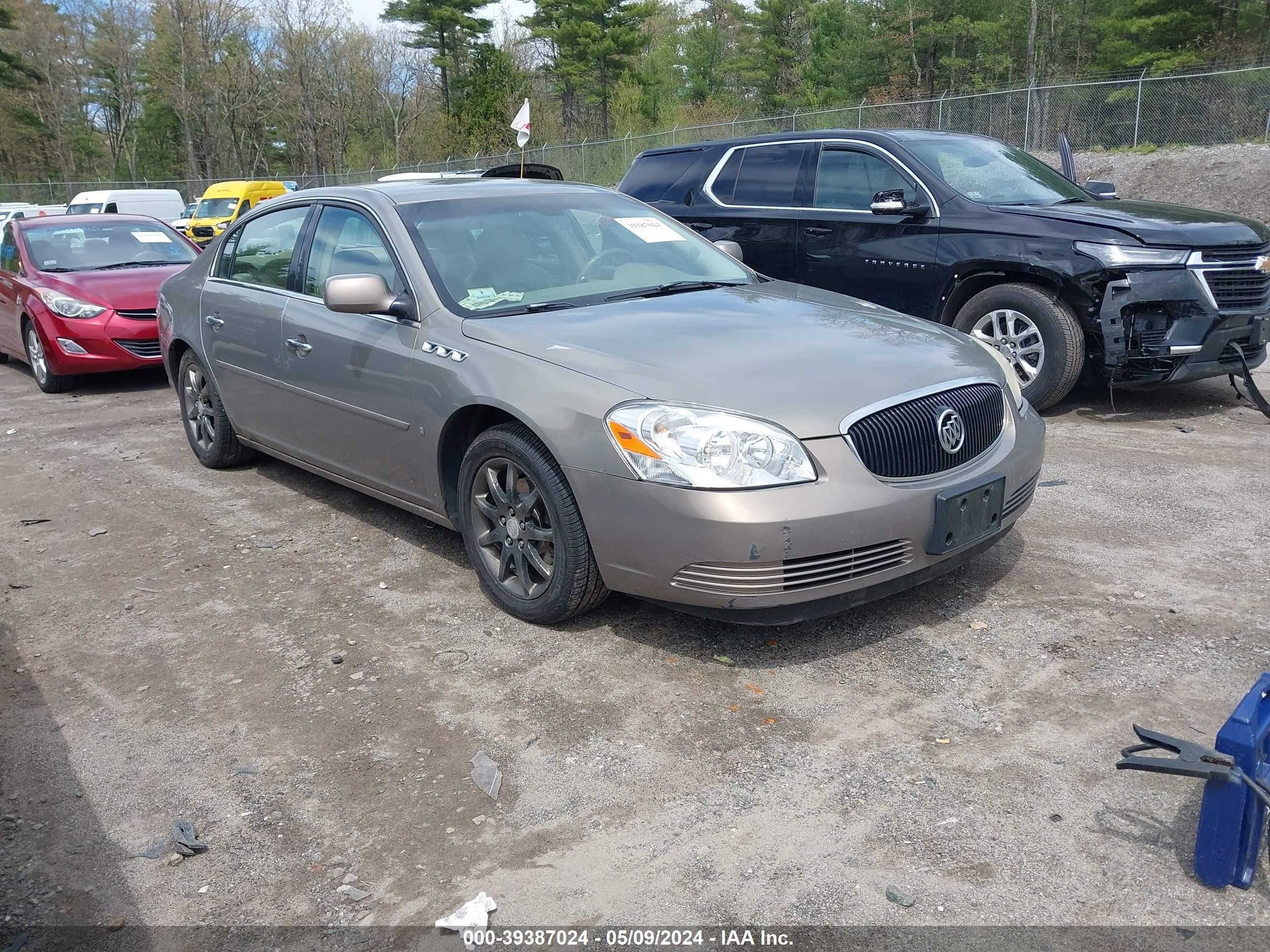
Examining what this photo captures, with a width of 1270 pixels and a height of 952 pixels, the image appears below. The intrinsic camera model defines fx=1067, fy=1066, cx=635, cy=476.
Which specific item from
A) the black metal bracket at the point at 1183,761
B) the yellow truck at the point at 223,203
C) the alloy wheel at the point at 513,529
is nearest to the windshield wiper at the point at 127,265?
the alloy wheel at the point at 513,529

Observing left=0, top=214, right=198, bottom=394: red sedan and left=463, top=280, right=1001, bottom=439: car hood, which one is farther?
left=0, top=214, right=198, bottom=394: red sedan

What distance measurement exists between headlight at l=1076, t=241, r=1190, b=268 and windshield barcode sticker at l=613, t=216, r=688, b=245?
2.85 metres

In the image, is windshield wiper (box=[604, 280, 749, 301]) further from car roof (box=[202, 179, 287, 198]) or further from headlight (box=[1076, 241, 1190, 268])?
car roof (box=[202, 179, 287, 198])

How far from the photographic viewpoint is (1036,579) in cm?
433

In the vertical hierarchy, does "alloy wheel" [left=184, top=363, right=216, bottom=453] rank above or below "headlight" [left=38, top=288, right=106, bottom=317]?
below

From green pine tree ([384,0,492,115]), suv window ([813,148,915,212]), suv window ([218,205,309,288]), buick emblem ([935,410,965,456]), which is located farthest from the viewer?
green pine tree ([384,0,492,115])

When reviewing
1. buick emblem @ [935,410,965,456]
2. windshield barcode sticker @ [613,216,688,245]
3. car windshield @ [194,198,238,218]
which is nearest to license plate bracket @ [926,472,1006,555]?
buick emblem @ [935,410,965,456]

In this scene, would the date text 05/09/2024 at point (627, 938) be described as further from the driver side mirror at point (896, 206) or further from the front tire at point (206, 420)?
the driver side mirror at point (896, 206)

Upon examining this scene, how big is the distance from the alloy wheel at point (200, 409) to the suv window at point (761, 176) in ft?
13.7

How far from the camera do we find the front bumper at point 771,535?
3.37 m

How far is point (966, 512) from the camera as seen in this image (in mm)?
3682

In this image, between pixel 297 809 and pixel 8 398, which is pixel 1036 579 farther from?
pixel 8 398

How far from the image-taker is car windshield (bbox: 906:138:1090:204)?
289 inches

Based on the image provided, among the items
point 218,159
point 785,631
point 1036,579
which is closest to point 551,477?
point 785,631
